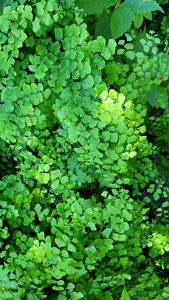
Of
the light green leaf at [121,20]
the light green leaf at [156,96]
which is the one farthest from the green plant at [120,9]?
the light green leaf at [156,96]

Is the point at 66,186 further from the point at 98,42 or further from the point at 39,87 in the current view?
the point at 98,42

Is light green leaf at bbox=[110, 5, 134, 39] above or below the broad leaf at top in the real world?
below

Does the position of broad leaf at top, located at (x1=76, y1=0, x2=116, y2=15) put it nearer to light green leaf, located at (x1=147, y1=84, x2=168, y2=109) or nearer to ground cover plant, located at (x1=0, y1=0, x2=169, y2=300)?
ground cover plant, located at (x1=0, y1=0, x2=169, y2=300)

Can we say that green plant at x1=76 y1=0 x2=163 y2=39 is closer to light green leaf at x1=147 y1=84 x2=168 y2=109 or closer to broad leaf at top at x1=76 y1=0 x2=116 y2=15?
broad leaf at top at x1=76 y1=0 x2=116 y2=15

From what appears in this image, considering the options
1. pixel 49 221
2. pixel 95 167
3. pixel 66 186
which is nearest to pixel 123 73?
pixel 95 167

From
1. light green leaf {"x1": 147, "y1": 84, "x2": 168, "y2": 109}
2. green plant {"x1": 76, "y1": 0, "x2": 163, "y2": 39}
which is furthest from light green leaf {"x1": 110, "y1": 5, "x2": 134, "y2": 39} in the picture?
light green leaf {"x1": 147, "y1": 84, "x2": 168, "y2": 109}

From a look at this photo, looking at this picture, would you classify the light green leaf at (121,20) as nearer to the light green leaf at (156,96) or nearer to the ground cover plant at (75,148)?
the ground cover plant at (75,148)

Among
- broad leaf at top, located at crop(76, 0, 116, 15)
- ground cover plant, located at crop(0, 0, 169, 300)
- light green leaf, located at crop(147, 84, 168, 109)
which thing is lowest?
ground cover plant, located at crop(0, 0, 169, 300)

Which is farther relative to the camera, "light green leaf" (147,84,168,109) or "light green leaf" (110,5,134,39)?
"light green leaf" (147,84,168,109)

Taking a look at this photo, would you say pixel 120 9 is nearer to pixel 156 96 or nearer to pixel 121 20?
pixel 121 20
